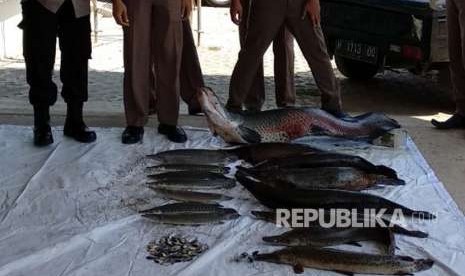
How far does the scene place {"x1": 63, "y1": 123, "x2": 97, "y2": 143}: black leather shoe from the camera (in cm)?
468

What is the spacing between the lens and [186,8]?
476 centimetres

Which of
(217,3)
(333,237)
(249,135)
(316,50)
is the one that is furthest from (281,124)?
(217,3)

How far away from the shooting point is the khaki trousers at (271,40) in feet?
16.2

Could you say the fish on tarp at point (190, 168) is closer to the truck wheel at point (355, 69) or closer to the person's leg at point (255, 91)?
the person's leg at point (255, 91)

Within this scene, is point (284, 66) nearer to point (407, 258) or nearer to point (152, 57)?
point (152, 57)

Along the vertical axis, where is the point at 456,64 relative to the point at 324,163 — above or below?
above

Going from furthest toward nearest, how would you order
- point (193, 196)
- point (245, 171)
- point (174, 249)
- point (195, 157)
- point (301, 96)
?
1. point (301, 96)
2. point (195, 157)
3. point (245, 171)
4. point (193, 196)
5. point (174, 249)

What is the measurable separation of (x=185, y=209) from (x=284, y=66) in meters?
2.26

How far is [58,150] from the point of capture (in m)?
4.50

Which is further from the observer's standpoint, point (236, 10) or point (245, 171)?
point (236, 10)

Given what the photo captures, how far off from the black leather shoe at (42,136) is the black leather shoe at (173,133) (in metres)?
0.76

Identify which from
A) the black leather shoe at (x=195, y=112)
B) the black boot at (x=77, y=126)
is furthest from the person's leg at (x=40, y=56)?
the black leather shoe at (x=195, y=112)

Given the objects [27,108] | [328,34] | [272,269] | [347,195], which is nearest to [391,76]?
[328,34]

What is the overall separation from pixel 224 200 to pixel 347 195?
66cm
